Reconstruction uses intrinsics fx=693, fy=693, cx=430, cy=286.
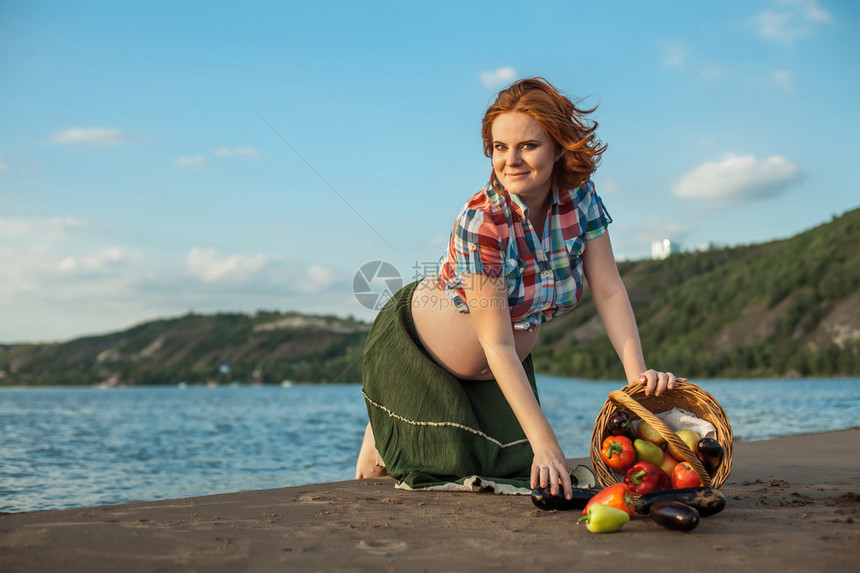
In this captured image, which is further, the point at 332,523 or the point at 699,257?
the point at 699,257

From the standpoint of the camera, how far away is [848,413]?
13281 millimetres

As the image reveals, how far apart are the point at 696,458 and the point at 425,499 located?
134cm

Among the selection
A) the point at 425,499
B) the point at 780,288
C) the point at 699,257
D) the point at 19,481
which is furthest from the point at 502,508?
the point at 699,257

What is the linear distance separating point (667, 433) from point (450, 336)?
137cm

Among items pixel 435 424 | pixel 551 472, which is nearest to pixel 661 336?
pixel 435 424

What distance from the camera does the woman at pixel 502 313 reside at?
3.38 metres

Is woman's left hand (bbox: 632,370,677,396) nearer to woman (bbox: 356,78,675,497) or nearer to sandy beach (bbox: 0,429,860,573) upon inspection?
woman (bbox: 356,78,675,497)

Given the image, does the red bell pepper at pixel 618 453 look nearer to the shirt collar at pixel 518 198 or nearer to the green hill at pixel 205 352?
the shirt collar at pixel 518 198

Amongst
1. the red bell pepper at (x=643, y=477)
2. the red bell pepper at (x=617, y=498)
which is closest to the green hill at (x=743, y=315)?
the red bell pepper at (x=643, y=477)

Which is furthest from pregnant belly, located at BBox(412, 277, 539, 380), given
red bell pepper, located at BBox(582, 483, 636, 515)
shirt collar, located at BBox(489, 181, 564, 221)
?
red bell pepper, located at BBox(582, 483, 636, 515)

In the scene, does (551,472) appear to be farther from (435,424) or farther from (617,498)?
(435,424)

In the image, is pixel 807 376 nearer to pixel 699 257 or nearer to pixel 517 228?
pixel 699 257

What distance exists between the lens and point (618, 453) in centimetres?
316

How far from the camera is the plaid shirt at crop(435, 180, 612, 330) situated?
136 inches
